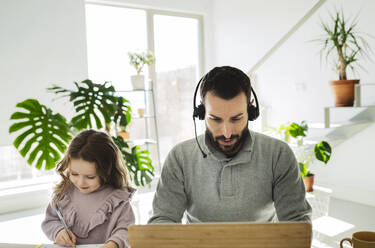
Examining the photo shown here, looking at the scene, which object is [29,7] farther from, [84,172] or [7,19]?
[84,172]

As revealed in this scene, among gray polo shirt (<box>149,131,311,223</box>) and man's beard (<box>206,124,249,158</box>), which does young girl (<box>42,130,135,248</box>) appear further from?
man's beard (<box>206,124,249,158</box>)

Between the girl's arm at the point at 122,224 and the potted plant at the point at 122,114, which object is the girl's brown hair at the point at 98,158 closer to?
the girl's arm at the point at 122,224

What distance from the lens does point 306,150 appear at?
9.89ft

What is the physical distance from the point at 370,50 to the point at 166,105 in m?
2.67

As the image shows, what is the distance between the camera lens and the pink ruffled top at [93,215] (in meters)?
1.25

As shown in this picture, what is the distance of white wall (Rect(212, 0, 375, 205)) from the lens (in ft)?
11.3

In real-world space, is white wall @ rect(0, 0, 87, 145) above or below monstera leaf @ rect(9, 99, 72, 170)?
above

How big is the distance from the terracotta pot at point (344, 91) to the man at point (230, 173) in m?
2.34

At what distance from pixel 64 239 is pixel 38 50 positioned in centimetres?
310

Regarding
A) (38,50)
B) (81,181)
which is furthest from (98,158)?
(38,50)

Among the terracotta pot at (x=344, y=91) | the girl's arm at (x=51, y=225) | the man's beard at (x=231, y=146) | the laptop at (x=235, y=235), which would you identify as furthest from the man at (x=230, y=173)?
the terracotta pot at (x=344, y=91)

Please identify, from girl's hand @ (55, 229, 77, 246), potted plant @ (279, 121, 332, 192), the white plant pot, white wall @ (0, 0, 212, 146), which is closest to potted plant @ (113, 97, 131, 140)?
girl's hand @ (55, 229, 77, 246)

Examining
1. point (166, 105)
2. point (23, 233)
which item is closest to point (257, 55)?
point (166, 105)

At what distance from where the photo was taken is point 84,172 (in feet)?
4.17
